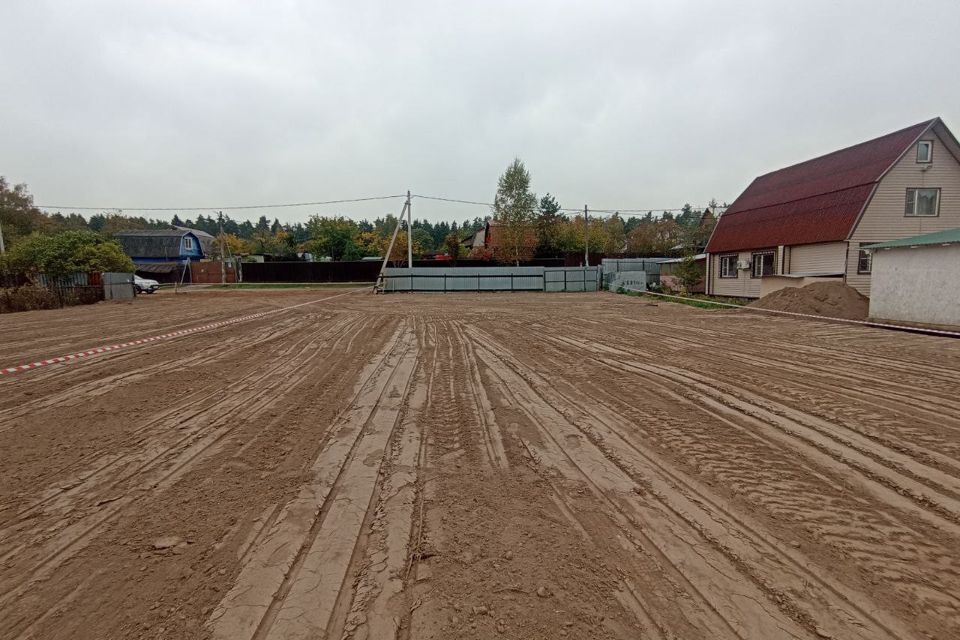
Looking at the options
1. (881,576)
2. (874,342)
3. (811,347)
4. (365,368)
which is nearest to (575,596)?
(881,576)

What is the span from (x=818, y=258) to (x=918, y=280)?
882cm

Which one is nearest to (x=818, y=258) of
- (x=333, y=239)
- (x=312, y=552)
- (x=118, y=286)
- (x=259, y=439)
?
(x=259, y=439)

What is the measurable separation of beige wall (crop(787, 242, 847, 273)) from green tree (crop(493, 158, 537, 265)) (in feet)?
74.1

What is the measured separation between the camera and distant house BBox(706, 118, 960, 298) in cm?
1858

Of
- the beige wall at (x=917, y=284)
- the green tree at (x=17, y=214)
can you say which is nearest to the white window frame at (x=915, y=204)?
the beige wall at (x=917, y=284)

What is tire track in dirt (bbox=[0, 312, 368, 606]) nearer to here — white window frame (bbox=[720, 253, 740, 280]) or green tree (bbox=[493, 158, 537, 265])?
white window frame (bbox=[720, 253, 740, 280])

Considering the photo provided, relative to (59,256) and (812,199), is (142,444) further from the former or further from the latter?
(812,199)

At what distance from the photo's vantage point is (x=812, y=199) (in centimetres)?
2102

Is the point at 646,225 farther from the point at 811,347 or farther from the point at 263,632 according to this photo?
the point at 263,632

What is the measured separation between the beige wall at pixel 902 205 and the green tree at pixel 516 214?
82.6 ft

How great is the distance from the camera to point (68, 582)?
2.31m

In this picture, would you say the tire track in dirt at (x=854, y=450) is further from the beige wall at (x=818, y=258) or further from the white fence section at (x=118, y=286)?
the white fence section at (x=118, y=286)

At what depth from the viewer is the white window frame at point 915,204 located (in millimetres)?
18922

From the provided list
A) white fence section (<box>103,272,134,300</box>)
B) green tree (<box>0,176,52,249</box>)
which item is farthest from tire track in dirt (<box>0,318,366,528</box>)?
green tree (<box>0,176,52,249</box>)
